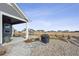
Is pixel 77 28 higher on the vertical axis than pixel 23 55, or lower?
higher

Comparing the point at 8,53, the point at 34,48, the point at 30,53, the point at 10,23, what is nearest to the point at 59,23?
the point at 34,48

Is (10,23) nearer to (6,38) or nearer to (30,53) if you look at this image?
(6,38)

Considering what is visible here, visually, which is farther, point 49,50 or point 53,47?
point 53,47

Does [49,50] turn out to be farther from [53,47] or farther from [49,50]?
[53,47]

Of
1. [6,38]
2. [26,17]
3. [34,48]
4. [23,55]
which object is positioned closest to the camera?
[23,55]

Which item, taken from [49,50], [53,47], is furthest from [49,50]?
[53,47]

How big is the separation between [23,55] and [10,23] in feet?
14.1

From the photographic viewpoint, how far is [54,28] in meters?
8.09

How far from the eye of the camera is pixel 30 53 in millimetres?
6996

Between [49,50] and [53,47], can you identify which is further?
[53,47]

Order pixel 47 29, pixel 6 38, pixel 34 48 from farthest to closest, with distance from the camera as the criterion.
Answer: pixel 6 38, pixel 47 29, pixel 34 48

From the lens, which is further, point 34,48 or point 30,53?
point 34,48

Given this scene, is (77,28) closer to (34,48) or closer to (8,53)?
(34,48)

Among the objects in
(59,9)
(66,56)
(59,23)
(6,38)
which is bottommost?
(66,56)
